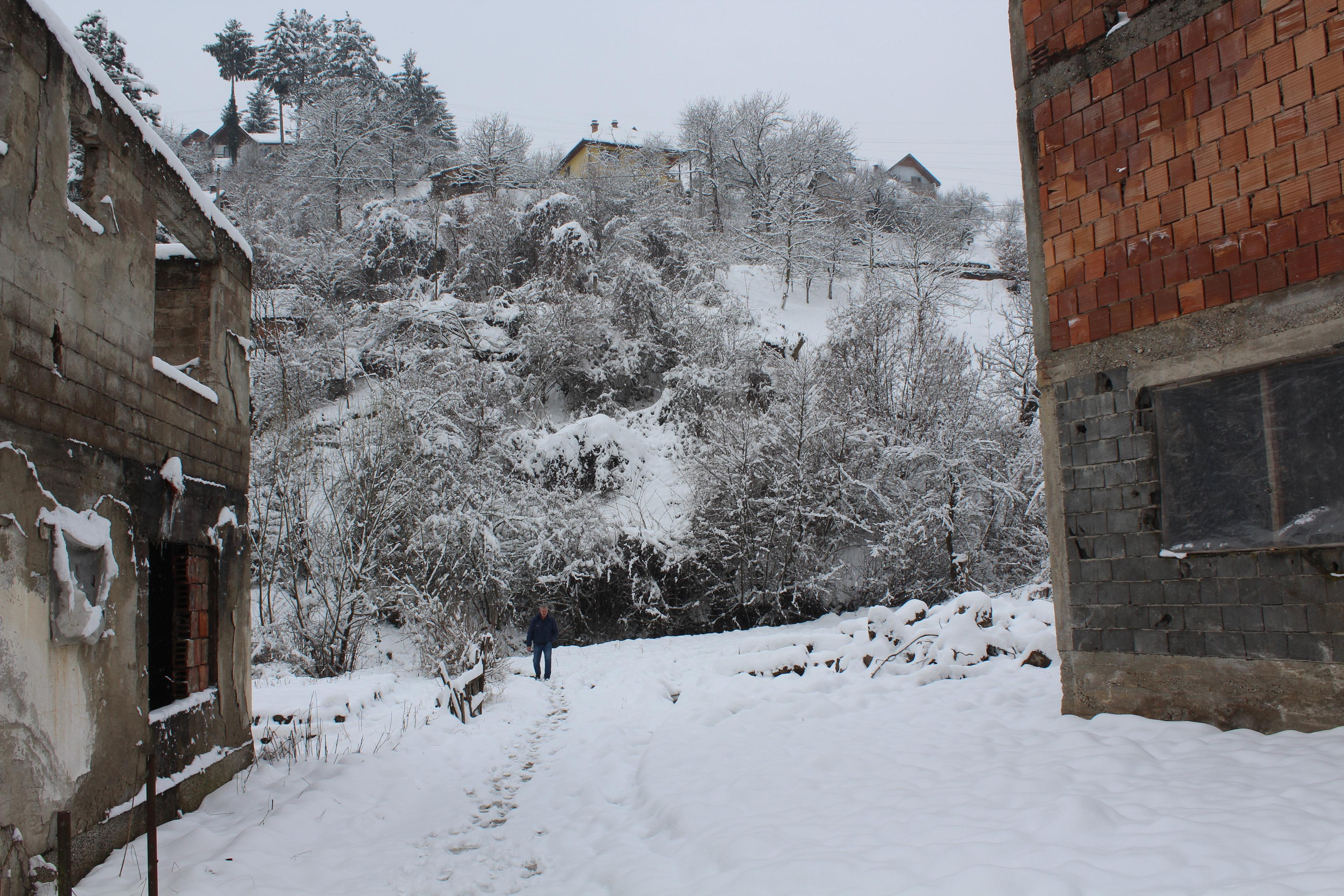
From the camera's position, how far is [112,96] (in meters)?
5.52

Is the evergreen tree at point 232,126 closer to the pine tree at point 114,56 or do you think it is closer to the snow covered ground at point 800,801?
the pine tree at point 114,56

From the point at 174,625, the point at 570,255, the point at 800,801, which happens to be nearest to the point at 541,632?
the point at 174,625

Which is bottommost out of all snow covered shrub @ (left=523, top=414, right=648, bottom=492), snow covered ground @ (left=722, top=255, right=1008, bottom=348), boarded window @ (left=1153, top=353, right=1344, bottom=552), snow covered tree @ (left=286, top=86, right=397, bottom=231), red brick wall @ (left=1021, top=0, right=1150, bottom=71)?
boarded window @ (left=1153, top=353, right=1344, bottom=552)

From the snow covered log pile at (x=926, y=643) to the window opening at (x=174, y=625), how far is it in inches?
262

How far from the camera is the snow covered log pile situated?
9102 millimetres

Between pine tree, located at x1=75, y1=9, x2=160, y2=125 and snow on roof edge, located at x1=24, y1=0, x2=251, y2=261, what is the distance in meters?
Answer: 20.6

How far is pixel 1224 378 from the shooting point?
5473 millimetres

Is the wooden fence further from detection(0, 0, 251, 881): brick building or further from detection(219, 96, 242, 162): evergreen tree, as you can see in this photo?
detection(219, 96, 242, 162): evergreen tree

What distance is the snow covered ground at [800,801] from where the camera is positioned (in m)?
3.83

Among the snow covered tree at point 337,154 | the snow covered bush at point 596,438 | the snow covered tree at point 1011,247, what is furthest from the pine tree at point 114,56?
the snow covered tree at point 1011,247

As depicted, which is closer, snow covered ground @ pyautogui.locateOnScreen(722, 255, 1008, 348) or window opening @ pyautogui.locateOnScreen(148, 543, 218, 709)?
window opening @ pyautogui.locateOnScreen(148, 543, 218, 709)

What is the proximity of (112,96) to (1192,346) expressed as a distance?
7728mm

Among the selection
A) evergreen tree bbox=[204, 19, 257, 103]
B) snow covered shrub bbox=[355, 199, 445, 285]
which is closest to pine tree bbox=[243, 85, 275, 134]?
evergreen tree bbox=[204, 19, 257, 103]

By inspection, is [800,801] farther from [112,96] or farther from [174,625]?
[112,96]
